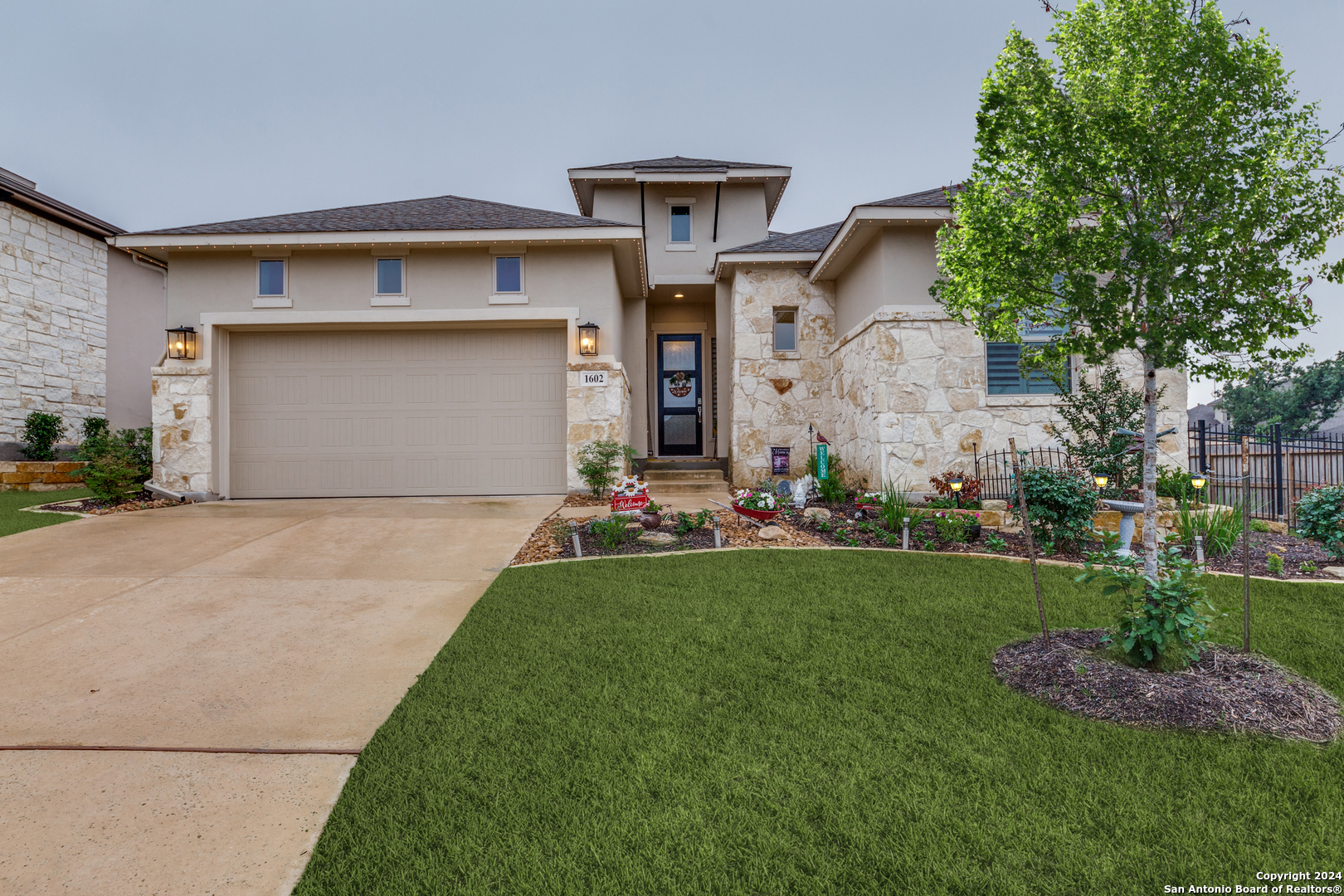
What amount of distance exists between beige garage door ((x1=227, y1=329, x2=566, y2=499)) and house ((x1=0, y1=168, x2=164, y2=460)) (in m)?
3.37

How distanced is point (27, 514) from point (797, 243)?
12.2 meters

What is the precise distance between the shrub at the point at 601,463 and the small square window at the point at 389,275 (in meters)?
4.12

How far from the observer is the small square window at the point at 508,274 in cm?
966

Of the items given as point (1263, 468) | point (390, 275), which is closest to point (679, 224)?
point (390, 275)

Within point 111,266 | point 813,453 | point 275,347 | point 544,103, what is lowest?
point 813,453

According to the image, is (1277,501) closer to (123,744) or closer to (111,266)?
(123,744)

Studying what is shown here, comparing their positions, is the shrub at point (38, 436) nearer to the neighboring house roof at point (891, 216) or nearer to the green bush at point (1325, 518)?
the neighboring house roof at point (891, 216)

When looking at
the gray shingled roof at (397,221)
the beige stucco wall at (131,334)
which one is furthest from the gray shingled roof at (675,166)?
the beige stucco wall at (131,334)

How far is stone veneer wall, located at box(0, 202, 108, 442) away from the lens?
10344 millimetres

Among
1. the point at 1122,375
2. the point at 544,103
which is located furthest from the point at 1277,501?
the point at 544,103

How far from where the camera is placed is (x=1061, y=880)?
155 cm

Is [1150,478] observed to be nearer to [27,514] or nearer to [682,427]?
[682,427]

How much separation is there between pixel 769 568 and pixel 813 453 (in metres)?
5.47

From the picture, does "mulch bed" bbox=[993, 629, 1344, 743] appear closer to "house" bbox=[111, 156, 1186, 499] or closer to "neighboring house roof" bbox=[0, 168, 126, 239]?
"house" bbox=[111, 156, 1186, 499]
